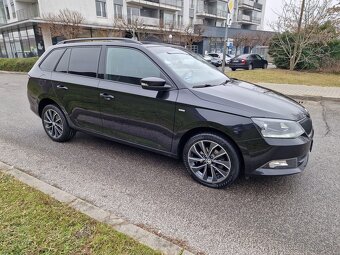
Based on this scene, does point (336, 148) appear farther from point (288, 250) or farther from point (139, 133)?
point (139, 133)

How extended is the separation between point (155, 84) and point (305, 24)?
14.7 metres

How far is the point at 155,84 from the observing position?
123 inches

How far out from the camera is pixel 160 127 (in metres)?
3.33

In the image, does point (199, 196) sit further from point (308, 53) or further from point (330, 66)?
point (330, 66)

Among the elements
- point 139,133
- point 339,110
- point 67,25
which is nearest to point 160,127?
point 139,133

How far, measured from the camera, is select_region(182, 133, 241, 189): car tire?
298cm

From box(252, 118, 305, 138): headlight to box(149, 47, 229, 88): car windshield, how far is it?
3.23ft

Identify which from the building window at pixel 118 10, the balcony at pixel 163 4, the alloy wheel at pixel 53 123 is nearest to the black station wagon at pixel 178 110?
the alloy wheel at pixel 53 123

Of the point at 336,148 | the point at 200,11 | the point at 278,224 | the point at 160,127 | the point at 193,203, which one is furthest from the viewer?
the point at 200,11

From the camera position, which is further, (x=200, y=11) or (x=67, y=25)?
(x=200, y=11)

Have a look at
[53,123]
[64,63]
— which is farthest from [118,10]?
[53,123]

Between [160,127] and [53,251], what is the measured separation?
1802 mm

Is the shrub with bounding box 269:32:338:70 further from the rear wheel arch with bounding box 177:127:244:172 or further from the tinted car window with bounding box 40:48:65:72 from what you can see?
the rear wheel arch with bounding box 177:127:244:172

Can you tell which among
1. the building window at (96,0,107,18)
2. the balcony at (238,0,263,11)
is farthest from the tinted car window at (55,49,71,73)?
the balcony at (238,0,263,11)
